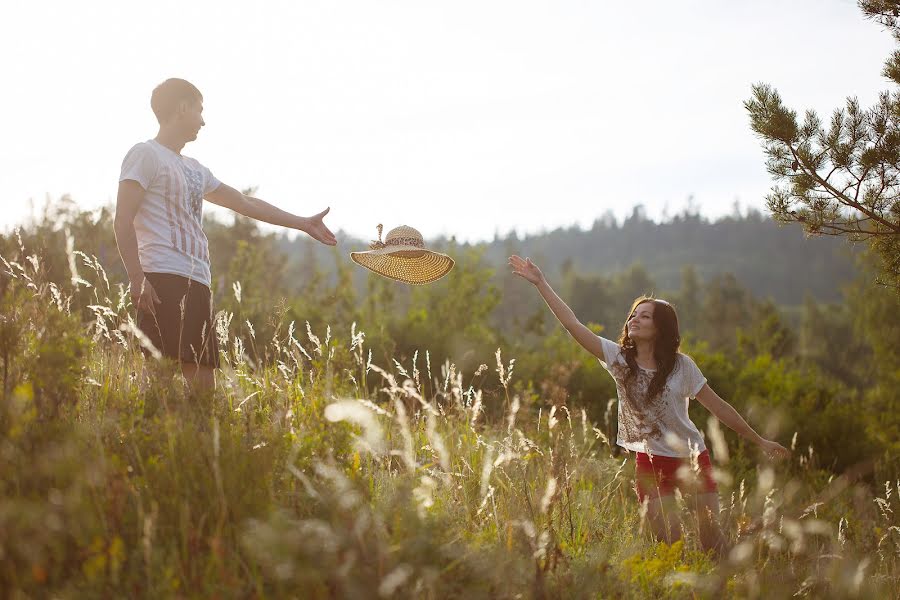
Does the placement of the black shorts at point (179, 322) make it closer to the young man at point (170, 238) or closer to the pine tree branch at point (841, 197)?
the young man at point (170, 238)

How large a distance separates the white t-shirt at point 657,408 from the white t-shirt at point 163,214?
2455 millimetres

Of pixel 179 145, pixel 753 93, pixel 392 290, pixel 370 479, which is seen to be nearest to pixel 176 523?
pixel 370 479

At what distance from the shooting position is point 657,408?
169 inches

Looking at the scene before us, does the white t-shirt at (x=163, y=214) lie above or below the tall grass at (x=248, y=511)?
above

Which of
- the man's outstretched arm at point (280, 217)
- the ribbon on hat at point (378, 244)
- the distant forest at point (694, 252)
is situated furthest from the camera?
the distant forest at point (694, 252)

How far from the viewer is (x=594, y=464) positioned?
5957mm

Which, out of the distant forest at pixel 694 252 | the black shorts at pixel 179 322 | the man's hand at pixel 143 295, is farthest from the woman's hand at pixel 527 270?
the distant forest at pixel 694 252

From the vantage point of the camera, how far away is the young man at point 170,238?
3383 millimetres

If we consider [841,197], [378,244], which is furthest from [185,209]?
[841,197]

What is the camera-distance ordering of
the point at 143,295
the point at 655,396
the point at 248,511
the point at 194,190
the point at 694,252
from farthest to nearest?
the point at 694,252, the point at 655,396, the point at 194,190, the point at 143,295, the point at 248,511

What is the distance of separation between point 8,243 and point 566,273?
69273 mm

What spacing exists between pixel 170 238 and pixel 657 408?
9.44 ft

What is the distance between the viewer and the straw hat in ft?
14.4

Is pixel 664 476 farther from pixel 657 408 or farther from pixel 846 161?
pixel 846 161
